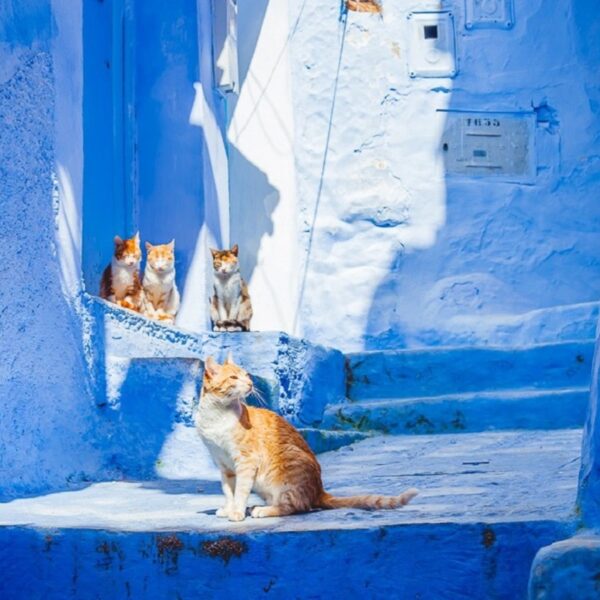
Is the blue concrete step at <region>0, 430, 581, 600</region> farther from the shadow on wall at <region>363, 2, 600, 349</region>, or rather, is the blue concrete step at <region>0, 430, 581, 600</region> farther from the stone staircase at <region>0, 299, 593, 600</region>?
the shadow on wall at <region>363, 2, 600, 349</region>

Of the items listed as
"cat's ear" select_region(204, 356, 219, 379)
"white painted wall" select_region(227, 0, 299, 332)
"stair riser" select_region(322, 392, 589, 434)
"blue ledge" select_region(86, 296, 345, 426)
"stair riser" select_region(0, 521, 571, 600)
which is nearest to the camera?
"stair riser" select_region(0, 521, 571, 600)

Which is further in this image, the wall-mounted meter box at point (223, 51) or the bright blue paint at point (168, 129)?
the wall-mounted meter box at point (223, 51)

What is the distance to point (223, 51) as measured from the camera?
7441 mm

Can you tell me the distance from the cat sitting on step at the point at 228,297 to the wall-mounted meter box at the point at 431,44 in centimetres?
287

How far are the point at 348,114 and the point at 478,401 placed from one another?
348 cm

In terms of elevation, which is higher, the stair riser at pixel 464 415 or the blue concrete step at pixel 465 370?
the blue concrete step at pixel 465 370

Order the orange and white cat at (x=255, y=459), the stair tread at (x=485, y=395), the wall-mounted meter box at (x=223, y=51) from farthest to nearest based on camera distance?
the wall-mounted meter box at (x=223, y=51) → the stair tread at (x=485, y=395) → the orange and white cat at (x=255, y=459)

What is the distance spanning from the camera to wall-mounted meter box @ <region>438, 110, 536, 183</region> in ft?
28.8

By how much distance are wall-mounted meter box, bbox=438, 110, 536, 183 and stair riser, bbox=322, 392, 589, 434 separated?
3109 mm

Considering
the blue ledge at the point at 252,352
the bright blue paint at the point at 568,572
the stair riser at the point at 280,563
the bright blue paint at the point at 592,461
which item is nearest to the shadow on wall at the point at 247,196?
the blue ledge at the point at 252,352

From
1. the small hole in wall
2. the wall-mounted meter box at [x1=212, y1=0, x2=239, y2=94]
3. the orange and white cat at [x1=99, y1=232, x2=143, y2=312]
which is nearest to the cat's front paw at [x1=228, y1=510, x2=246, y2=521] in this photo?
the orange and white cat at [x1=99, y1=232, x2=143, y2=312]

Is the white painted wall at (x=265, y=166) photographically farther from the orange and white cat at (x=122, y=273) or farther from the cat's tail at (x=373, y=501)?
the cat's tail at (x=373, y=501)

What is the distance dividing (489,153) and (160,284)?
3.45m

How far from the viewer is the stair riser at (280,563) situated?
2.80 m
